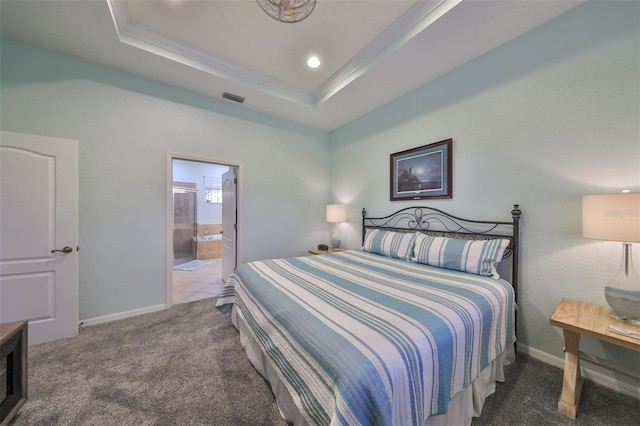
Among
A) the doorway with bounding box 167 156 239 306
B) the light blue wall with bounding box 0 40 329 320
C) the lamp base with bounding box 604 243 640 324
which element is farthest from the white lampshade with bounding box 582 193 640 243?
the doorway with bounding box 167 156 239 306

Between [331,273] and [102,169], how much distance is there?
9.44 feet

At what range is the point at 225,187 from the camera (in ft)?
13.6

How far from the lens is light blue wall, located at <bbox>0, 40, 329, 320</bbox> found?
229 cm

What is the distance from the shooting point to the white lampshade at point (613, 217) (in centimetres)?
132

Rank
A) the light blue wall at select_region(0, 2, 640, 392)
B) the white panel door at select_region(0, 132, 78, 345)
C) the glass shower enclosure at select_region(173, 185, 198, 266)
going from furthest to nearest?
the glass shower enclosure at select_region(173, 185, 198, 266) → the white panel door at select_region(0, 132, 78, 345) → the light blue wall at select_region(0, 2, 640, 392)

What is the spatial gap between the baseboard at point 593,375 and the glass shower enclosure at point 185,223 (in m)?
6.83

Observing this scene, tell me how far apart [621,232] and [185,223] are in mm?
7739

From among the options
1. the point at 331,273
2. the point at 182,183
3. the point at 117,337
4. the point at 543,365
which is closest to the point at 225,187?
the point at 117,337

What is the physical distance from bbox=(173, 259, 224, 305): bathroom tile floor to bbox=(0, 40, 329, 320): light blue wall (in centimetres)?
55

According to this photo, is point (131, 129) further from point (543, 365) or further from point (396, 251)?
point (543, 365)

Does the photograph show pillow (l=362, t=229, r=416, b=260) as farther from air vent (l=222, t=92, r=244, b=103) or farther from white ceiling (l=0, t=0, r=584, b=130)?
air vent (l=222, t=92, r=244, b=103)

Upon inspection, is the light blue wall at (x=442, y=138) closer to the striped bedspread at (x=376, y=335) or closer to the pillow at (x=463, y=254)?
the pillow at (x=463, y=254)

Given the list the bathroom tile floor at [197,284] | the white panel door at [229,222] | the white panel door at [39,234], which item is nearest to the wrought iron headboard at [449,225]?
the white panel door at [229,222]

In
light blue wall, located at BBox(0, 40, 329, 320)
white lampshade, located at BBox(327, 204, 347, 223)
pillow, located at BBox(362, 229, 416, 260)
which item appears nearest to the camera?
light blue wall, located at BBox(0, 40, 329, 320)
